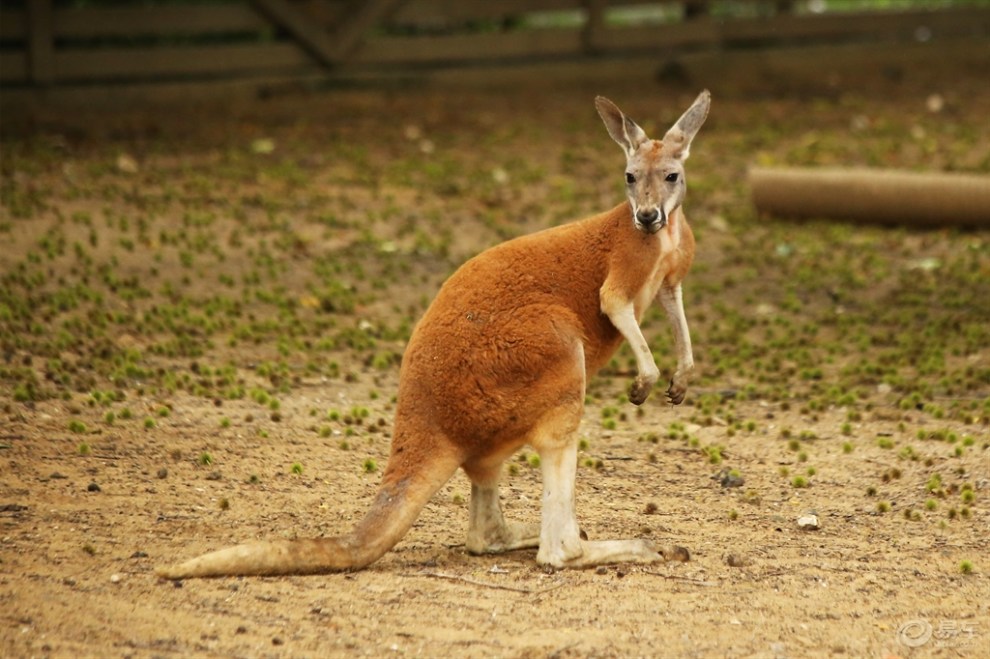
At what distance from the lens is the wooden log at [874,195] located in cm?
997

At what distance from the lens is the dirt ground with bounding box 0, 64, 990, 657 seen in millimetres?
4266

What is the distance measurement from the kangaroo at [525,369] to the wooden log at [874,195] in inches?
220

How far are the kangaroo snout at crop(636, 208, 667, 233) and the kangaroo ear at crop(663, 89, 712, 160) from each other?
0.92ft

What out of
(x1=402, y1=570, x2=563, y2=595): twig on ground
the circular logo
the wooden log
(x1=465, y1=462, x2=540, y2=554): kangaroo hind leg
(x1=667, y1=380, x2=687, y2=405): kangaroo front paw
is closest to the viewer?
the circular logo

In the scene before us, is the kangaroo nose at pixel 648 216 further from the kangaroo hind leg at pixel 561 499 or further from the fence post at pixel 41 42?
the fence post at pixel 41 42

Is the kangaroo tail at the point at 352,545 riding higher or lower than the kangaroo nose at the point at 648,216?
lower

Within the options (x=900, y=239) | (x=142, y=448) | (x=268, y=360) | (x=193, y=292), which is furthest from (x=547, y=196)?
(x=142, y=448)

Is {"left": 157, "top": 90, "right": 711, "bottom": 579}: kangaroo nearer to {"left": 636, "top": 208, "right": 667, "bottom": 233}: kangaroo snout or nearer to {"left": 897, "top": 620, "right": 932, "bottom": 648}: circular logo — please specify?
{"left": 636, "top": 208, "right": 667, "bottom": 233}: kangaroo snout

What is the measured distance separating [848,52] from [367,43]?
526cm

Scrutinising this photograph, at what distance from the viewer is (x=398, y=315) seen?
853cm

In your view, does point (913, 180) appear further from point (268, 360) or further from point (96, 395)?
point (96, 395)

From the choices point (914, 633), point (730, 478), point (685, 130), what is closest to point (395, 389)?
point (730, 478)

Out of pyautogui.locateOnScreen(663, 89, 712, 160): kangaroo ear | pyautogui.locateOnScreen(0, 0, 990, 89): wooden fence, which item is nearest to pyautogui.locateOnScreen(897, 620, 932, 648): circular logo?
pyautogui.locateOnScreen(663, 89, 712, 160): kangaroo ear

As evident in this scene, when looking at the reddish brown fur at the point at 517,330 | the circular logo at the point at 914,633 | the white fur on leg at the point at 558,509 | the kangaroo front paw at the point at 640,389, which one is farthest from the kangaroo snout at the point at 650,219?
the circular logo at the point at 914,633
